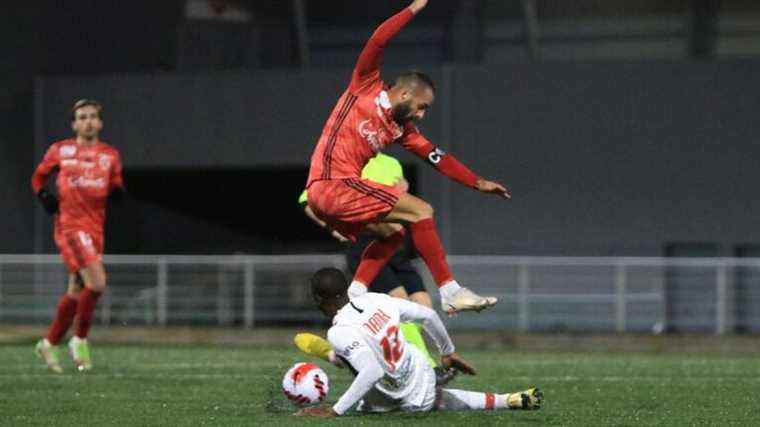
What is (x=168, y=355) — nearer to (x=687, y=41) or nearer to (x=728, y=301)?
(x=728, y=301)

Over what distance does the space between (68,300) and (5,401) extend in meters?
3.72

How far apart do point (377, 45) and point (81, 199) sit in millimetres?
5204

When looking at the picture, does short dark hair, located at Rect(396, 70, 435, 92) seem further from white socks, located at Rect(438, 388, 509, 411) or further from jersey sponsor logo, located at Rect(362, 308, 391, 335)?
white socks, located at Rect(438, 388, 509, 411)

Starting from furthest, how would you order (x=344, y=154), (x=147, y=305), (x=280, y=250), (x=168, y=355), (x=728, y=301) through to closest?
(x=280, y=250) < (x=147, y=305) < (x=728, y=301) < (x=168, y=355) < (x=344, y=154)

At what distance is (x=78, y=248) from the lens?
15180mm

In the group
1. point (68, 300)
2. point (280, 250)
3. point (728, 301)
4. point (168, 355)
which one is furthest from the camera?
point (280, 250)

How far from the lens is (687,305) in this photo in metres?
24.2

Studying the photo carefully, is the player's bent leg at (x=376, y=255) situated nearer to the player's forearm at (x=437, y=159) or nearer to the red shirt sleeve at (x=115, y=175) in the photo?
the player's forearm at (x=437, y=159)

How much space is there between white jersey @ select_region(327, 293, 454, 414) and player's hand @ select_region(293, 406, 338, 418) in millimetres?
148

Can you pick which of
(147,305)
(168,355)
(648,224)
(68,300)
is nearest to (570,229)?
(648,224)

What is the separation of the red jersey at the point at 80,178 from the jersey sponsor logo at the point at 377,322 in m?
5.78

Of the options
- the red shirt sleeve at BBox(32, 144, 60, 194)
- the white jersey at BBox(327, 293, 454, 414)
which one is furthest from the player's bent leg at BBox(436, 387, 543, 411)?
the red shirt sleeve at BBox(32, 144, 60, 194)

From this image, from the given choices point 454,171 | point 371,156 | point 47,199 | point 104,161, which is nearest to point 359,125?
point 371,156

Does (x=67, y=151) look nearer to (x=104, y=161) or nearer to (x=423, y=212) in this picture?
(x=104, y=161)
